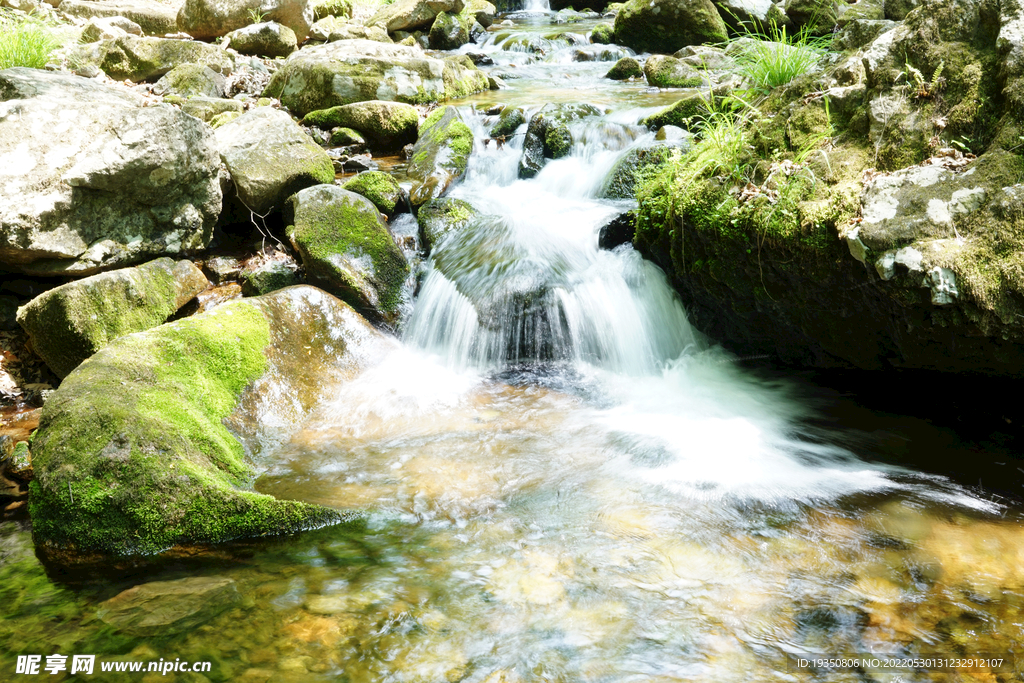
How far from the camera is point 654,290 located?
5617 mm

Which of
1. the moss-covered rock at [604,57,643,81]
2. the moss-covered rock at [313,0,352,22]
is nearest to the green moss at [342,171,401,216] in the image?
the moss-covered rock at [604,57,643,81]

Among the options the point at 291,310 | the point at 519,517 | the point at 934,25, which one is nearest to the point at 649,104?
the point at 934,25

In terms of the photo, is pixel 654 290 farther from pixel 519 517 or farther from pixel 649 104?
pixel 649 104

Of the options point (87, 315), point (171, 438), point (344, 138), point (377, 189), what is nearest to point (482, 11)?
point (344, 138)

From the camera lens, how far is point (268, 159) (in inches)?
250

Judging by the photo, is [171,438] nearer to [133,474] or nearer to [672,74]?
[133,474]

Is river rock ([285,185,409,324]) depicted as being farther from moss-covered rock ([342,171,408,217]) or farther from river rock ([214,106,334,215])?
moss-covered rock ([342,171,408,217])

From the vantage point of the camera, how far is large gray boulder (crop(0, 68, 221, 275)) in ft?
16.0

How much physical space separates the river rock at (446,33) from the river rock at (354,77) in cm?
605

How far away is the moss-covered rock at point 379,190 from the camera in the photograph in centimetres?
677

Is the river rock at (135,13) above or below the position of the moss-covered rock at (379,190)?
above

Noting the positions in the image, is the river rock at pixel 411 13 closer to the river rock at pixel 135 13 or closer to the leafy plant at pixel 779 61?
the river rock at pixel 135 13

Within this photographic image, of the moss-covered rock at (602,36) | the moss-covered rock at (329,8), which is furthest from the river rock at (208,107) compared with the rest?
the moss-covered rock at (602,36)

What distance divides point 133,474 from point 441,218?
14.6 feet
